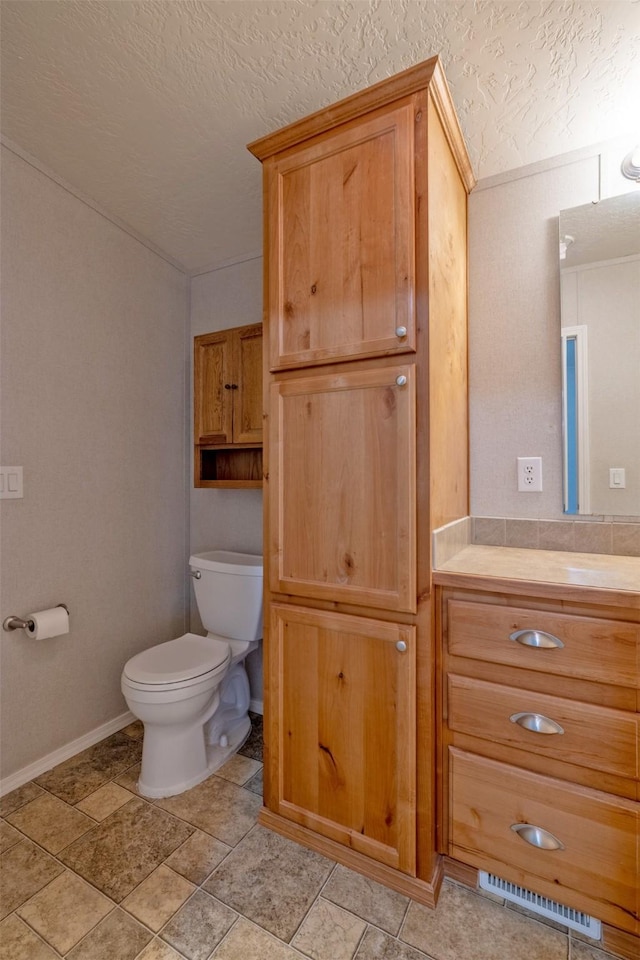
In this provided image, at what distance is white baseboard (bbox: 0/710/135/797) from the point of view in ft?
5.30

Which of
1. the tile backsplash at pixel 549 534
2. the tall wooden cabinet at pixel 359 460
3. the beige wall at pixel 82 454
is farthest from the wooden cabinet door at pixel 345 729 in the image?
the beige wall at pixel 82 454

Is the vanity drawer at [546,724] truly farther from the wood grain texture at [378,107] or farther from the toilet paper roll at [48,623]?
the wood grain texture at [378,107]

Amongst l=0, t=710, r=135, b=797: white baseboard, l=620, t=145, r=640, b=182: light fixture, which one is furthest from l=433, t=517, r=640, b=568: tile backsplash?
l=0, t=710, r=135, b=797: white baseboard

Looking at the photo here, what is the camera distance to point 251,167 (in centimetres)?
169

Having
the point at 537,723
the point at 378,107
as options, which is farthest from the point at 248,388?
the point at 537,723

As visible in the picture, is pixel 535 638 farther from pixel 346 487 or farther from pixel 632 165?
pixel 632 165

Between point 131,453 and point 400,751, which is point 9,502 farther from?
point 400,751

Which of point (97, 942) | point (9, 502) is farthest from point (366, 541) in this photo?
point (9, 502)

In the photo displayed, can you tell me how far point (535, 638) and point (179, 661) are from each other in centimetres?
135

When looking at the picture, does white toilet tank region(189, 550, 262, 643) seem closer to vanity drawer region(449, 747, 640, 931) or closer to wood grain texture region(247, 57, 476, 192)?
vanity drawer region(449, 747, 640, 931)

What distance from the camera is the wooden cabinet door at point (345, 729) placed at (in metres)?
1.20

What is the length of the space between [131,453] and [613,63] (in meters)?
2.26

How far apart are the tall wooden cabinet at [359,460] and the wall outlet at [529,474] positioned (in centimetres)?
38

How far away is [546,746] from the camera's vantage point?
109 centimetres
